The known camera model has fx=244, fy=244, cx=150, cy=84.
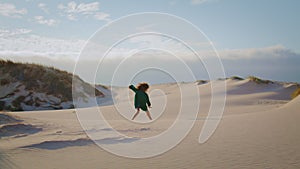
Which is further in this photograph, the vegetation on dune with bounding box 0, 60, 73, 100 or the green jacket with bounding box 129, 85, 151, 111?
the vegetation on dune with bounding box 0, 60, 73, 100

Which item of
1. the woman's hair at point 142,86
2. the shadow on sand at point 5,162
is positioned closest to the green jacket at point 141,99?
the woman's hair at point 142,86

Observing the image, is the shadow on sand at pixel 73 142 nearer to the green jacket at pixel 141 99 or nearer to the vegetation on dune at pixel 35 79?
the green jacket at pixel 141 99

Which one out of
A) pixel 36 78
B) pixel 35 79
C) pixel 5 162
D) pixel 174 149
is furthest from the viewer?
pixel 36 78

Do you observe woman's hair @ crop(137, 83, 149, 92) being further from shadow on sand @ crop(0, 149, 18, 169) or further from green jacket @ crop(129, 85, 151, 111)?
shadow on sand @ crop(0, 149, 18, 169)

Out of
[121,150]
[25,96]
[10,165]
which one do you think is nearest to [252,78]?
[25,96]

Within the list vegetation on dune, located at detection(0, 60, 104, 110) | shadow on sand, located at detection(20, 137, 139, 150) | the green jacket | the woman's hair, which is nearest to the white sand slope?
shadow on sand, located at detection(20, 137, 139, 150)

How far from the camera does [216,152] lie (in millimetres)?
3307

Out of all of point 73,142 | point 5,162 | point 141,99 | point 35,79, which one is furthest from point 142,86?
point 35,79

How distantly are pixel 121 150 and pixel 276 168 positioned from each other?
199cm

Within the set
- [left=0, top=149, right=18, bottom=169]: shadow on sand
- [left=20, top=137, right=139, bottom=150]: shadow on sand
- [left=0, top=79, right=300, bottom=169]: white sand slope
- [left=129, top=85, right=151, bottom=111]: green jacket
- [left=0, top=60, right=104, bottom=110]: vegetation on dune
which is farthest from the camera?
[left=0, top=60, right=104, bottom=110]: vegetation on dune

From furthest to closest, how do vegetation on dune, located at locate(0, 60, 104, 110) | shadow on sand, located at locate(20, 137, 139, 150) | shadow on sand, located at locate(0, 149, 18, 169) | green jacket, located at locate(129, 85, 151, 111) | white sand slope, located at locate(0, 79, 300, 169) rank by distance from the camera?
vegetation on dune, located at locate(0, 60, 104, 110), shadow on sand, located at locate(20, 137, 139, 150), green jacket, located at locate(129, 85, 151, 111), white sand slope, located at locate(0, 79, 300, 169), shadow on sand, located at locate(0, 149, 18, 169)

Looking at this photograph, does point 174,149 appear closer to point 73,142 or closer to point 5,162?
point 73,142

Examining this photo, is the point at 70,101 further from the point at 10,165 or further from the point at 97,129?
the point at 10,165

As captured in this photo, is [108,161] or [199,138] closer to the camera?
[108,161]
